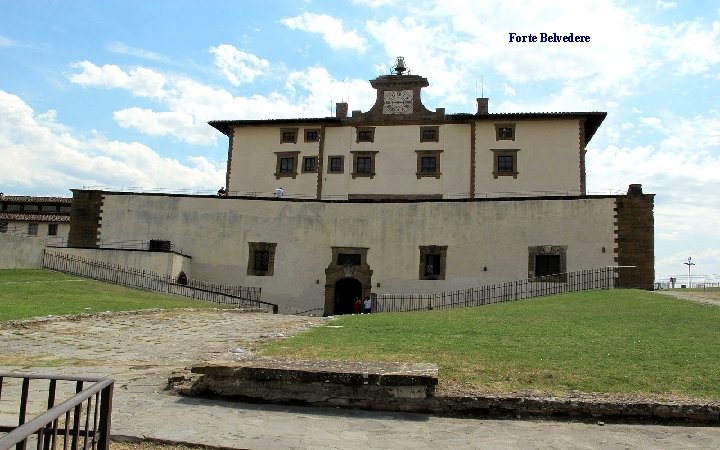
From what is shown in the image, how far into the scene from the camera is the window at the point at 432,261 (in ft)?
109

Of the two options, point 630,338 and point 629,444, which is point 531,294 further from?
point 629,444

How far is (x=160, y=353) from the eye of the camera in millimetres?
10969

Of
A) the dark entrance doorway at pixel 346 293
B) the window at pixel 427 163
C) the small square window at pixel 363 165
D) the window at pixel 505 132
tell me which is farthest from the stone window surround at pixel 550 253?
the small square window at pixel 363 165

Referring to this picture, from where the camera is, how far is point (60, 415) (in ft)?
10.7

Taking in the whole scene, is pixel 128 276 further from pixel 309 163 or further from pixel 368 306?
pixel 309 163

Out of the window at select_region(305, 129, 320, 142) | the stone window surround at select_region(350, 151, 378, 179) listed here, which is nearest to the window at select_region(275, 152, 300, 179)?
the window at select_region(305, 129, 320, 142)

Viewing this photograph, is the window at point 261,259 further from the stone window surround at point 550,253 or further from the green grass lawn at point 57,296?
the stone window surround at point 550,253

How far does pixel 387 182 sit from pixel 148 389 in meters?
33.9

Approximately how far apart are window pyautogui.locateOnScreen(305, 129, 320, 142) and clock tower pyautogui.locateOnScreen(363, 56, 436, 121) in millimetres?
3522

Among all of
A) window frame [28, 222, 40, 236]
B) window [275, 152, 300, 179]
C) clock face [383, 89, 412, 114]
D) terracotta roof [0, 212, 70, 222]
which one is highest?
clock face [383, 89, 412, 114]

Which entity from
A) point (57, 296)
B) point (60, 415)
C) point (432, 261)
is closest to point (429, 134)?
point (432, 261)

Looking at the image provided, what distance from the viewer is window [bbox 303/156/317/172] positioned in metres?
41.8

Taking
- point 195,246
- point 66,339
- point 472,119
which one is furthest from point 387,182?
point 66,339

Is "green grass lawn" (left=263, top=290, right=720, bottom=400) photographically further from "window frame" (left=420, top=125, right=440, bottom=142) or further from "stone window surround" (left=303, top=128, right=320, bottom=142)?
"stone window surround" (left=303, top=128, right=320, bottom=142)
